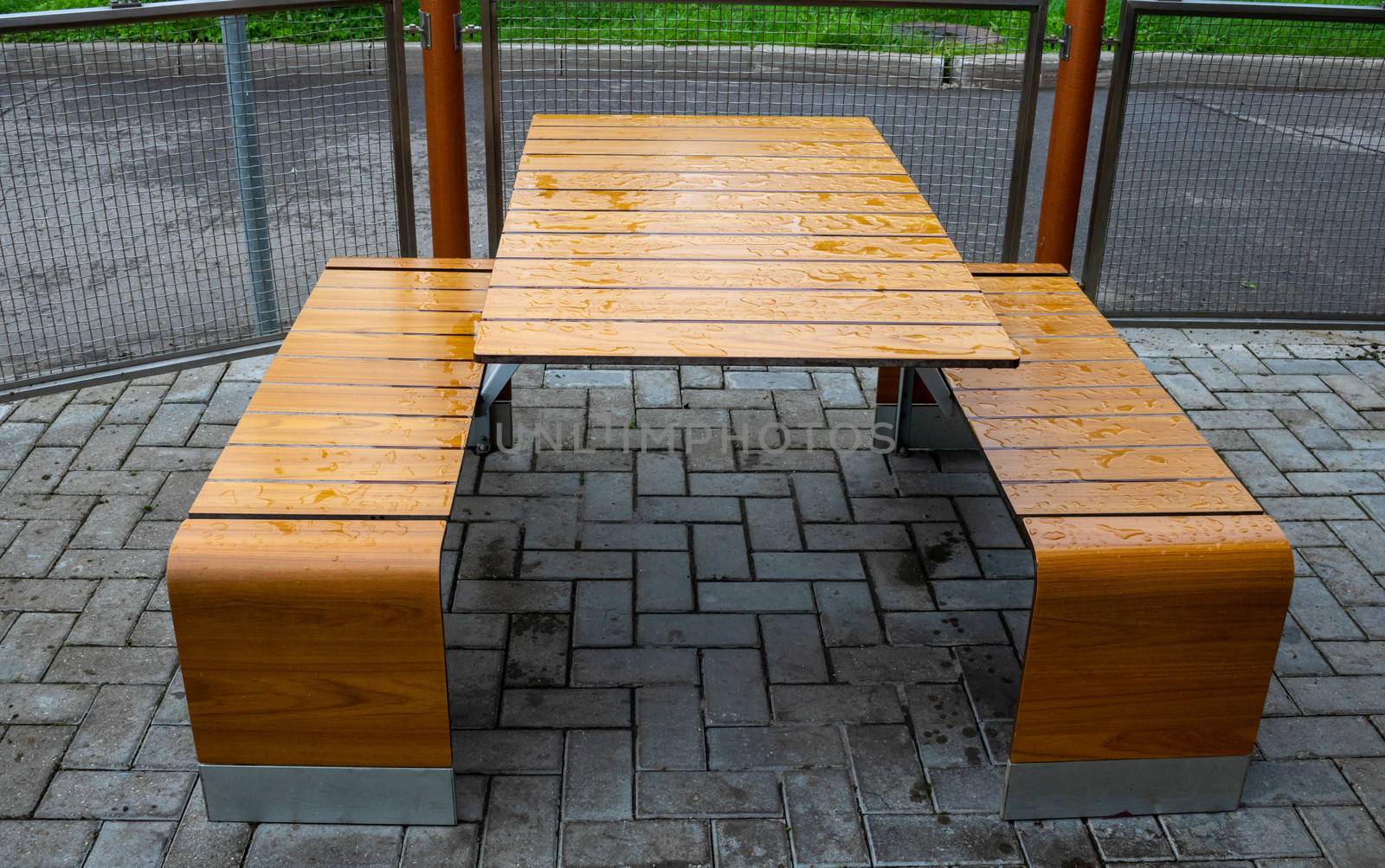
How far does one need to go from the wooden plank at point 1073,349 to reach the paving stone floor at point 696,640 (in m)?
0.69

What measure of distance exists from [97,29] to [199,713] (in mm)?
2719

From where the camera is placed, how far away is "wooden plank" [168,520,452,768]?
9.40 ft

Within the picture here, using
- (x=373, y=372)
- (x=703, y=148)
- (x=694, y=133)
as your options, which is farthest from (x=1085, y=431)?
(x=373, y=372)

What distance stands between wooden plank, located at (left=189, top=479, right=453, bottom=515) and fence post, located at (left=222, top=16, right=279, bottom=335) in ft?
7.28

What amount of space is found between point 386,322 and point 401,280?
358 mm

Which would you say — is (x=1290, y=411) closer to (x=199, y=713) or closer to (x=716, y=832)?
(x=716, y=832)

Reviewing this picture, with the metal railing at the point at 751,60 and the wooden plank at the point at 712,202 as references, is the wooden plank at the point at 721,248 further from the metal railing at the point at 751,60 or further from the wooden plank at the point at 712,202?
the metal railing at the point at 751,60

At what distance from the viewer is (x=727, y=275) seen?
3379 millimetres

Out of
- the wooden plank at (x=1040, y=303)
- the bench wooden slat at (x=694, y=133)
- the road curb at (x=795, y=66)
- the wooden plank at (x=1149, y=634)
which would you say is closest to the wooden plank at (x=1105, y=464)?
the wooden plank at (x=1149, y=634)

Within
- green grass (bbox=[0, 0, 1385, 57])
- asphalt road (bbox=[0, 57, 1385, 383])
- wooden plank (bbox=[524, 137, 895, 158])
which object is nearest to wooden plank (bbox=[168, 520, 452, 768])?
wooden plank (bbox=[524, 137, 895, 158])

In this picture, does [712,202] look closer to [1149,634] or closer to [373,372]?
[373,372]

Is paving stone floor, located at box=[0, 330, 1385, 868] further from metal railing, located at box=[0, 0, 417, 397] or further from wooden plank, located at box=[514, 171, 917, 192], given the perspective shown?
wooden plank, located at box=[514, 171, 917, 192]

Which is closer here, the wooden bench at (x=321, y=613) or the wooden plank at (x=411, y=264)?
the wooden bench at (x=321, y=613)

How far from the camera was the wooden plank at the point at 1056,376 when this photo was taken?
12.3 feet
